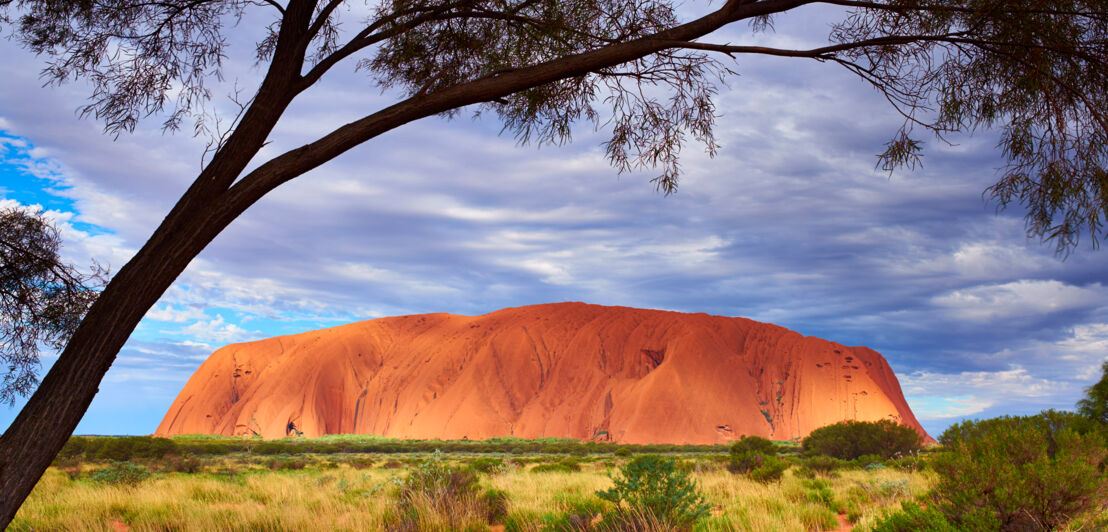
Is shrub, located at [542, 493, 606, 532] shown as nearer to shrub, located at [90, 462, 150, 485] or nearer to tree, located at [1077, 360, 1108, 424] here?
shrub, located at [90, 462, 150, 485]

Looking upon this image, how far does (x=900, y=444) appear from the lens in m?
24.2

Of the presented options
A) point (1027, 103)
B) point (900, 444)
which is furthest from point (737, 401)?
point (1027, 103)

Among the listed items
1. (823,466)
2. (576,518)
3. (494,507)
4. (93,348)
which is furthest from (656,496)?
(823,466)

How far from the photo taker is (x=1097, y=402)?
15141 mm

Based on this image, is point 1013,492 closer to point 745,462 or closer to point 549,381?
point 745,462

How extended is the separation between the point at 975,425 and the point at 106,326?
17.4m

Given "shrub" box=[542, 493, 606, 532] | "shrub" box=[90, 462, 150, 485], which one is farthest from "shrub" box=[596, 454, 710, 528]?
"shrub" box=[90, 462, 150, 485]

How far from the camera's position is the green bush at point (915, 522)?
13.5ft

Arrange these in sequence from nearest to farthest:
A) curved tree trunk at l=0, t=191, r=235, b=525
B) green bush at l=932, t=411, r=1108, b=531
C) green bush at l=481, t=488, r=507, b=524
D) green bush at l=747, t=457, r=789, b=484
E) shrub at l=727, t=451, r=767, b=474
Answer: curved tree trunk at l=0, t=191, r=235, b=525 < green bush at l=932, t=411, r=1108, b=531 < green bush at l=481, t=488, r=507, b=524 < green bush at l=747, t=457, r=789, b=484 < shrub at l=727, t=451, r=767, b=474

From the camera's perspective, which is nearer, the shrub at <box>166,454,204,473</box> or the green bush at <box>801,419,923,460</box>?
the shrub at <box>166,454,204,473</box>

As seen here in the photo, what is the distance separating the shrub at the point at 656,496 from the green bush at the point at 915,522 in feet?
5.19

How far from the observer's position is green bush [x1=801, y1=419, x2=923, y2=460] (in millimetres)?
24172

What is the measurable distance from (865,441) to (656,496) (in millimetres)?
22681

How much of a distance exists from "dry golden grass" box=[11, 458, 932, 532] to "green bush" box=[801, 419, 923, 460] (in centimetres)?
1389
